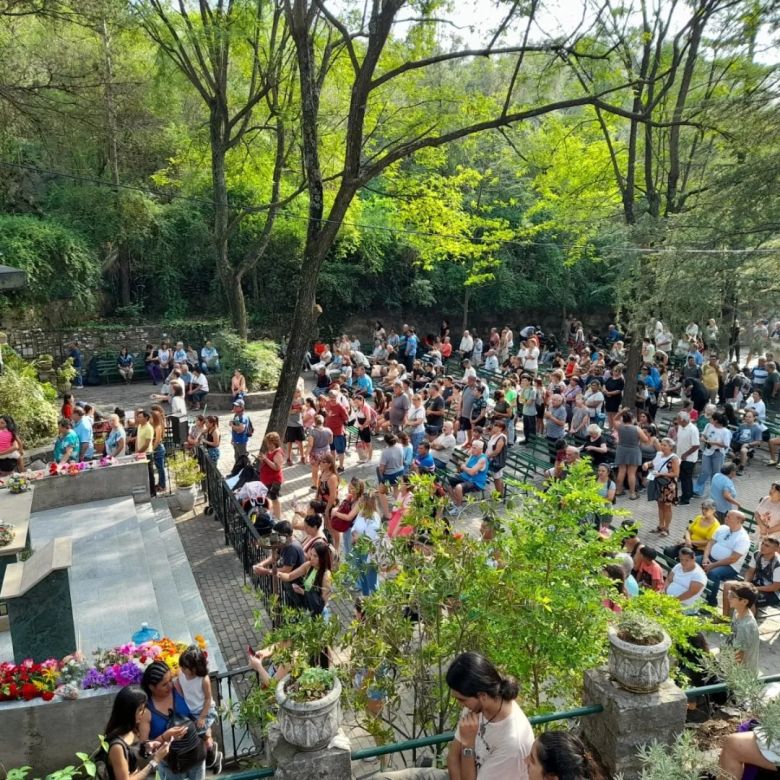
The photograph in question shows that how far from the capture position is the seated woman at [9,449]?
11.9 m

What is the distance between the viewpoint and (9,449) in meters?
11.9

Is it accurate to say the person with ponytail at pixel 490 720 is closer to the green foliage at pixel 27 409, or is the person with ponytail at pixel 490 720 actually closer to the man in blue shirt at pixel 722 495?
the man in blue shirt at pixel 722 495

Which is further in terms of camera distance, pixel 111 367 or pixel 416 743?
pixel 111 367

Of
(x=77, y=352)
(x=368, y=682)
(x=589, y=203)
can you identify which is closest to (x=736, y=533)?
(x=368, y=682)

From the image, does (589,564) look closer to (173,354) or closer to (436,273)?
(173,354)

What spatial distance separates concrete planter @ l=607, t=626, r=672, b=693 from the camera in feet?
13.4

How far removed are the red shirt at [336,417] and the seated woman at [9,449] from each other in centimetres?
573

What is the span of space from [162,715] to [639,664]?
341 cm

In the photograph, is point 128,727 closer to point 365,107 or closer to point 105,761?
point 105,761

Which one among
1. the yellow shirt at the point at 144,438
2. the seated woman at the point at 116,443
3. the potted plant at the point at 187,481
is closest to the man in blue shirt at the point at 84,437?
the seated woman at the point at 116,443

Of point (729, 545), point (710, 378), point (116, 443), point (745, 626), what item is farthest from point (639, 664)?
point (710, 378)

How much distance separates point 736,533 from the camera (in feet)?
27.3

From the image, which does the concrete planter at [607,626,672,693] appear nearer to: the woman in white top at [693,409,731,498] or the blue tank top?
the blue tank top

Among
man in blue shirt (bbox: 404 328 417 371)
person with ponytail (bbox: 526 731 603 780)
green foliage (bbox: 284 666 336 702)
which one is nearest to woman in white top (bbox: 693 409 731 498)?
person with ponytail (bbox: 526 731 603 780)
